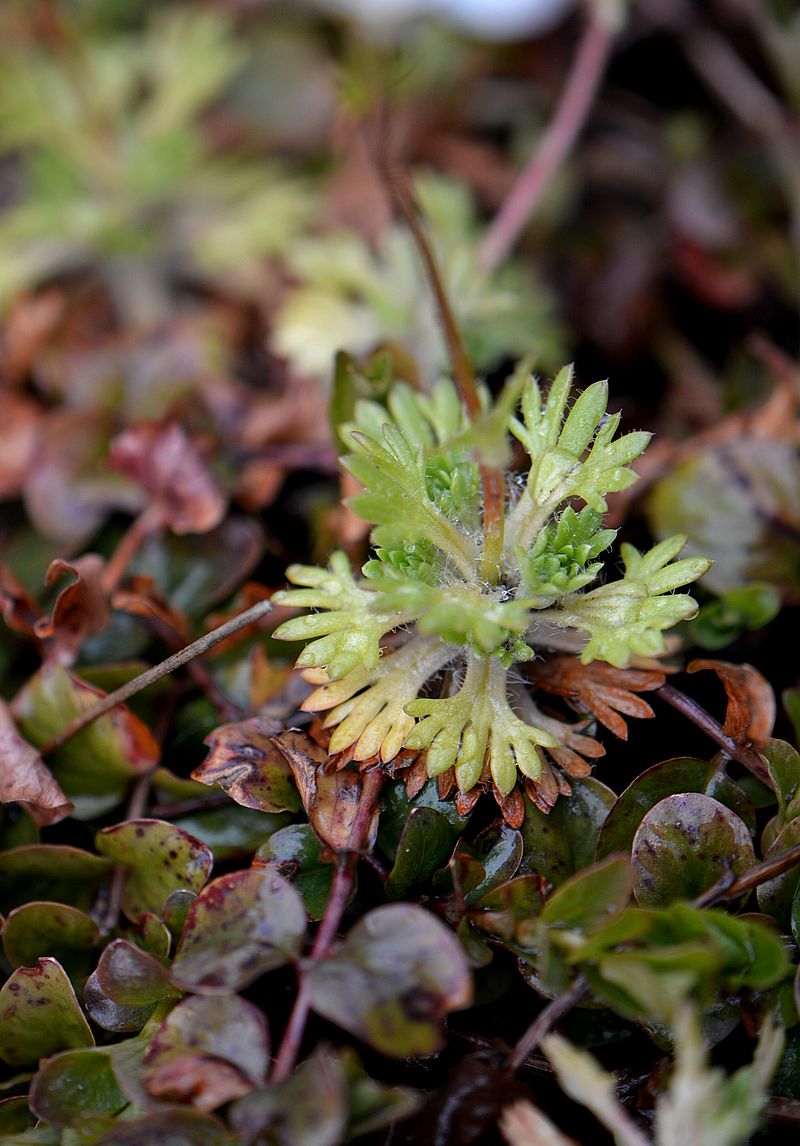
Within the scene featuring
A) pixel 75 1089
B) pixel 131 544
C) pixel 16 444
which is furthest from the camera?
pixel 16 444

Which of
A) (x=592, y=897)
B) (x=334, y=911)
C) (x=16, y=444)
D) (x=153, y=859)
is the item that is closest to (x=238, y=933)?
(x=334, y=911)

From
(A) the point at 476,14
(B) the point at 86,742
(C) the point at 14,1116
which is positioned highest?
(A) the point at 476,14

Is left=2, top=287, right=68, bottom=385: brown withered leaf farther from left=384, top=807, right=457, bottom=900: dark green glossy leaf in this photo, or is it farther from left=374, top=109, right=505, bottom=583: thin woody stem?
left=384, top=807, right=457, bottom=900: dark green glossy leaf

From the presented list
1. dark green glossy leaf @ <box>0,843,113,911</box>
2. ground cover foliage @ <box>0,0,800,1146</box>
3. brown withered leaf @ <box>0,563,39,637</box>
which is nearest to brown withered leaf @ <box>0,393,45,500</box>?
ground cover foliage @ <box>0,0,800,1146</box>

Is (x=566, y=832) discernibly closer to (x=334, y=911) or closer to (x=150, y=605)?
(x=334, y=911)

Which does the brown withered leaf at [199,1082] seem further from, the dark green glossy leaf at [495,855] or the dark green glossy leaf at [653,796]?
the dark green glossy leaf at [653,796]

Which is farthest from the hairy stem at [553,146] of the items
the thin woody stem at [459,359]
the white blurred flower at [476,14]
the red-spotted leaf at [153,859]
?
the red-spotted leaf at [153,859]
